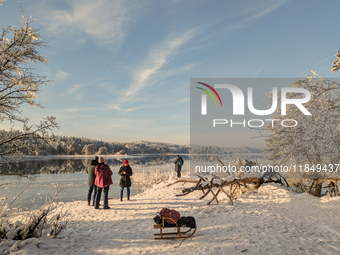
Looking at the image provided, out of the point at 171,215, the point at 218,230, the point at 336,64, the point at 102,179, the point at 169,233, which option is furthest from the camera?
the point at 102,179

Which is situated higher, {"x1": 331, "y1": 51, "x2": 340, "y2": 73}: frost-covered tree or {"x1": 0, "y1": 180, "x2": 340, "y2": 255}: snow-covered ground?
{"x1": 331, "y1": 51, "x2": 340, "y2": 73}: frost-covered tree

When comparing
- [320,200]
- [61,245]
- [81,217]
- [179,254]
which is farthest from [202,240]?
[320,200]

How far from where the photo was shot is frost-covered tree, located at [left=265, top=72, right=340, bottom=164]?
859cm

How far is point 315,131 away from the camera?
28.4 ft

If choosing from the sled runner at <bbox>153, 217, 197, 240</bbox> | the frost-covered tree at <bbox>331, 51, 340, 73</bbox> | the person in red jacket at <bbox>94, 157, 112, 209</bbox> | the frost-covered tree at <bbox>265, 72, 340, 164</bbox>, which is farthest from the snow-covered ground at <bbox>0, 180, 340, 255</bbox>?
the frost-covered tree at <bbox>331, 51, 340, 73</bbox>

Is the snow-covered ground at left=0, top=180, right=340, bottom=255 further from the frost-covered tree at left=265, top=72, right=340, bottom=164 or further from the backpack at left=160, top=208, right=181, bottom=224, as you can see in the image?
the frost-covered tree at left=265, top=72, right=340, bottom=164

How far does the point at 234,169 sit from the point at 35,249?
10353 millimetres

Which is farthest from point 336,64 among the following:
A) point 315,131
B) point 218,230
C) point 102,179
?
point 102,179

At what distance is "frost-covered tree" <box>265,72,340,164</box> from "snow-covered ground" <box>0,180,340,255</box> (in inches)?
71.8

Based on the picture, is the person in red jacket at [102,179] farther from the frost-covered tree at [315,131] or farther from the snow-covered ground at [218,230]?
the frost-covered tree at [315,131]

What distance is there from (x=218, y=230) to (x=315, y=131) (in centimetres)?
597

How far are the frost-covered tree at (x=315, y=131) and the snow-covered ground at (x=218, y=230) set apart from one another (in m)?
1.82

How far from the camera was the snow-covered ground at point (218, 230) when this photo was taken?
4.70 meters

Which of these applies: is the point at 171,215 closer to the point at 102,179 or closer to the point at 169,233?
the point at 169,233
